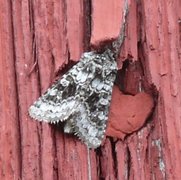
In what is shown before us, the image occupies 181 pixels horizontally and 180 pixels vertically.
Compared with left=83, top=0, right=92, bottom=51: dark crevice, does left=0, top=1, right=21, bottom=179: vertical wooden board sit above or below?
below

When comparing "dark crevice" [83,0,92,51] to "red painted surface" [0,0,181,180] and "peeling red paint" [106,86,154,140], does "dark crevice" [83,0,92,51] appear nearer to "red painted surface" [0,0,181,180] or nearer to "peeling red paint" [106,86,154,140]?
"red painted surface" [0,0,181,180]

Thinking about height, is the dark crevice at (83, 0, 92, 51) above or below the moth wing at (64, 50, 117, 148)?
above

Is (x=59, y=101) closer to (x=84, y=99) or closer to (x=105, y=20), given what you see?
(x=84, y=99)

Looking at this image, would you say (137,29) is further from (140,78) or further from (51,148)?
(51,148)

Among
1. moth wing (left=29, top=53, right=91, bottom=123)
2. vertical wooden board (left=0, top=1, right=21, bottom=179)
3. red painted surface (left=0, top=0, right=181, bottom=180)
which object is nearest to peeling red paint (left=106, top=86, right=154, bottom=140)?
red painted surface (left=0, top=0, right=181, bottom=180)

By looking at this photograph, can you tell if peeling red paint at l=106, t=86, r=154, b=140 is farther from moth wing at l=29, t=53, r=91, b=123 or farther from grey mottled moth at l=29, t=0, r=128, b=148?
moth wing at l=29, t=53, r=91, b=123

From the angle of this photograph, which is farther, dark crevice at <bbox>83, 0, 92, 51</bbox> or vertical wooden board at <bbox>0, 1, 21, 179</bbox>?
dark crevice at <bbox>83, 0, 92, 51</bbox>

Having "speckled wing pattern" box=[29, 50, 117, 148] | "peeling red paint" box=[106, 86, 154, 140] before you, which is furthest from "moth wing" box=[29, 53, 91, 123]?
"peeling red paint" box=[106, 86, 154, 140]

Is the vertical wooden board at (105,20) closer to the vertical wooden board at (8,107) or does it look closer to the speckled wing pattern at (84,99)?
the speckled wing pattern at (84,99)
